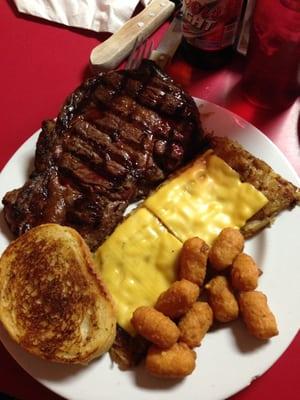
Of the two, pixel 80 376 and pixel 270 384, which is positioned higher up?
pixel 80 376

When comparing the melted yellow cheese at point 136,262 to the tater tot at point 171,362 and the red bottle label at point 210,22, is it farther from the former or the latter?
the red bottle label at point 210,22

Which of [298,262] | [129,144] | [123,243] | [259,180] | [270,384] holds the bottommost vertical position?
[270,384]

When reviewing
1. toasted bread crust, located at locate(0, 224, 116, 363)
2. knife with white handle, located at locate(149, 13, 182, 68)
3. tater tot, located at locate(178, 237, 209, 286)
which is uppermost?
knife with white handle, located at locate(149, 13, 182, 68)

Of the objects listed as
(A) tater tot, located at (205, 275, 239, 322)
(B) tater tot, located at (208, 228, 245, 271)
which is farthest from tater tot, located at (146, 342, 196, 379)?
(B) tater tot, located at (208, 228, 245, 271)

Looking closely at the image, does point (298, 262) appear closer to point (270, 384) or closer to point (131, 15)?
point (270, 384)

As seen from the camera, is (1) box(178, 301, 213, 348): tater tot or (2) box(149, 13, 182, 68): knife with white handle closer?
(1) box(178, 301, 213, 348): tater tot

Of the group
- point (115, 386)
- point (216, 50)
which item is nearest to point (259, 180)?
point (216, 50)

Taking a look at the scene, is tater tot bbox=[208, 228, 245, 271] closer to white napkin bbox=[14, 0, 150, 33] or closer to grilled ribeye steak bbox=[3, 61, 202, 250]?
grilled ribeye steak bbox=[3, 61, 202, 250]
